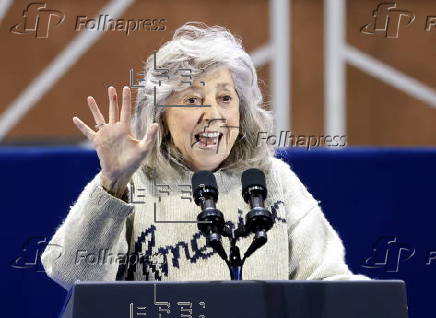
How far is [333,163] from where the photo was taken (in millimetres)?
2105

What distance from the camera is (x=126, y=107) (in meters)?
1.46

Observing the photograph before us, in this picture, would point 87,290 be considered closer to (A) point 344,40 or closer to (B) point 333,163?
(B) point 333,163

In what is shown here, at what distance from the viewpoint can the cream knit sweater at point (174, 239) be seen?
1534 mm

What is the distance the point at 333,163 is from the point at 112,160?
2.58 feet
